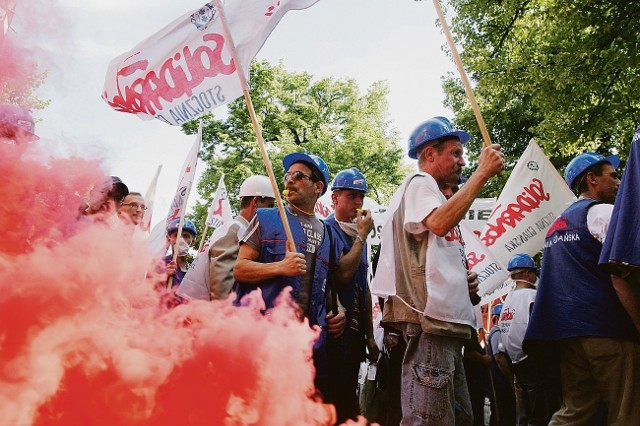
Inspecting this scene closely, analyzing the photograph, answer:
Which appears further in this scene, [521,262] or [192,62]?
[521,262]

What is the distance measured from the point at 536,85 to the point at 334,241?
9.14 metres

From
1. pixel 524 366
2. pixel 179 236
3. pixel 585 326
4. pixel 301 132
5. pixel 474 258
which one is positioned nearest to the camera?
pixel 585 326

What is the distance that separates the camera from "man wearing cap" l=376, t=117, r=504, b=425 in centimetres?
311

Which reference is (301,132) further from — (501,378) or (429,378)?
(429,378)

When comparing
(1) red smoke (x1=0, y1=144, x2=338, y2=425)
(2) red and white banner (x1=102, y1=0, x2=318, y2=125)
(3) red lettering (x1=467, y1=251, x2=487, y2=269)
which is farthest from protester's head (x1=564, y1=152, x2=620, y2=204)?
(3) red lettering (x1=467, y1=251, x2=487, y2=269)

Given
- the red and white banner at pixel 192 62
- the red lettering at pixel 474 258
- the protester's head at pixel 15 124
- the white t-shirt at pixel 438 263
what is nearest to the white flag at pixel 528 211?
the red lettering at pixel 474 258

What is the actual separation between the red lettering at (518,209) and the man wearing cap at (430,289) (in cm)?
417

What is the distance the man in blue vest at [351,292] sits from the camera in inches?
180

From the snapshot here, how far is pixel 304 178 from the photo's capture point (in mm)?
4414

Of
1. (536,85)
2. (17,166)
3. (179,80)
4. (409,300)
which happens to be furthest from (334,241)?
(536,85)

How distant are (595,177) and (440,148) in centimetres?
143

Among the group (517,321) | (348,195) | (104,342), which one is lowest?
(104,342)

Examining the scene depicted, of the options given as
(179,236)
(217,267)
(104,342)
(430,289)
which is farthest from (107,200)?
(430,289)

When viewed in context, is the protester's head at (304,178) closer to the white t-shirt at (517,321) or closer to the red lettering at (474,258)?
the white t-shirt at (517,321)
